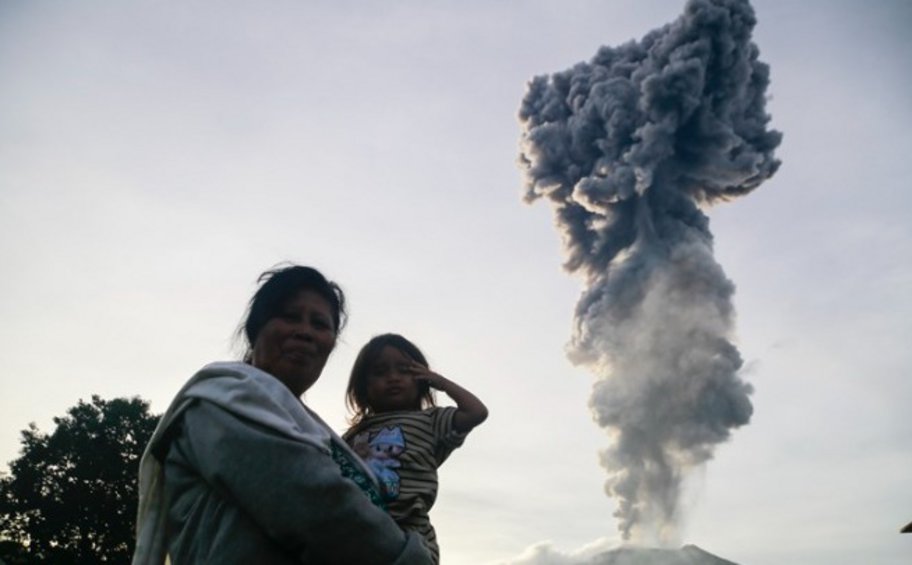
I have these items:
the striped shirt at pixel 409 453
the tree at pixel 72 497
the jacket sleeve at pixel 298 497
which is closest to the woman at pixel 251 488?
the jacket sleeve at pixel 298 497

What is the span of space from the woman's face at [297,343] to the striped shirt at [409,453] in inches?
21.4

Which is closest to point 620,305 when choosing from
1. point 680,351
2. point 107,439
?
point 680,351

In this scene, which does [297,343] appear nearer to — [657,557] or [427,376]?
[427,376]

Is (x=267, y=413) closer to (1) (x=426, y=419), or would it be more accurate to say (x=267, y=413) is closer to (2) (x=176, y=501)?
(2) (x=176, y=501)

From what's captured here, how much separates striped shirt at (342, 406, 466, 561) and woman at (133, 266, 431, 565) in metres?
0.75

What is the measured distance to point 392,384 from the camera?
10.9 ft

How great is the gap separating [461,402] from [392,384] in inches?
18.2

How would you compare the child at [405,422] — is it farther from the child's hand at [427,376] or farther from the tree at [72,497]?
the tree at [72,497]

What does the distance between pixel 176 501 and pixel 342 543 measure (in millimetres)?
517

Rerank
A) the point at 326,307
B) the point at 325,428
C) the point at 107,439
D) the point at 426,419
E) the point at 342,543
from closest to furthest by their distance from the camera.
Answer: the point at 342,543, the point at 325,428, the point at 326,307, the point at 426,419, the point at 107,439

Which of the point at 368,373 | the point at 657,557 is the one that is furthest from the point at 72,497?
the point at 657,557

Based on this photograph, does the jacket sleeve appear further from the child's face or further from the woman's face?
the child's face

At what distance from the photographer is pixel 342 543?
1.40 m

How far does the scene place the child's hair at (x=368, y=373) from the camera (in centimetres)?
342
